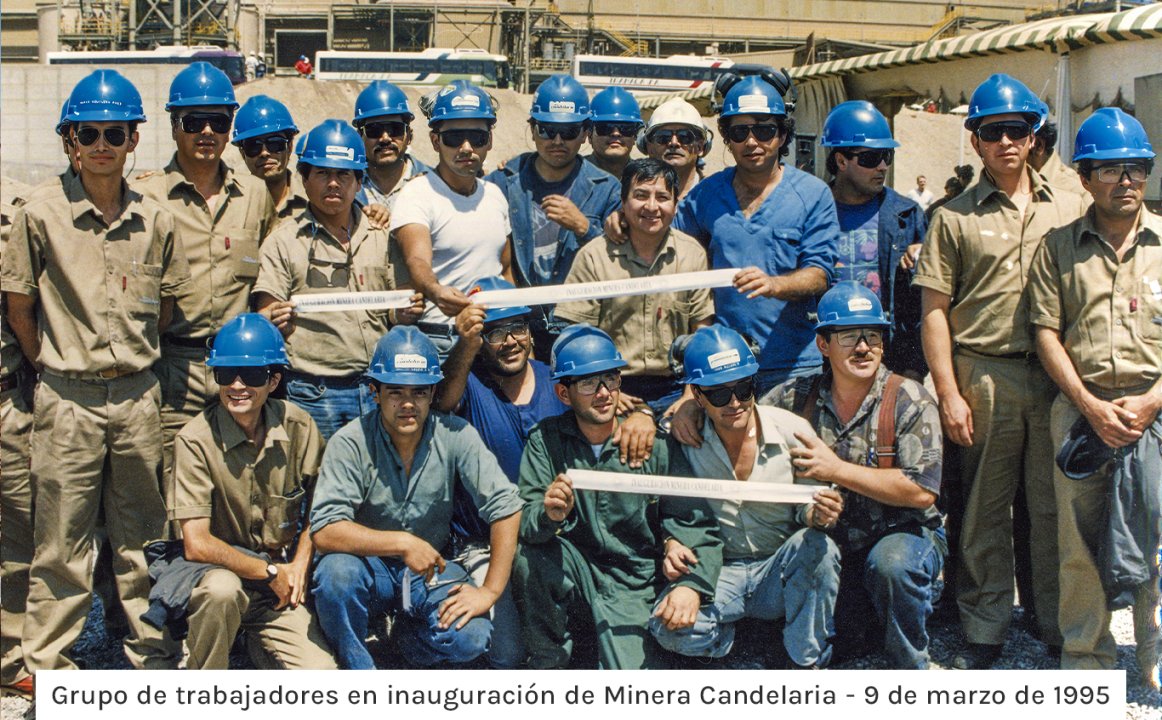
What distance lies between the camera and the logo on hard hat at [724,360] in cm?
518

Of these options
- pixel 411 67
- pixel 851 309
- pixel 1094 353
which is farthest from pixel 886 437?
pixel 411 67

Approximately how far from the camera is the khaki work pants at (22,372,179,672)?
17.1 ft

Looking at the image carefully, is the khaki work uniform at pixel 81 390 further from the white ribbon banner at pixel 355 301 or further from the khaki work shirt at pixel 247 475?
the white ribbon banner at pixel 355 301

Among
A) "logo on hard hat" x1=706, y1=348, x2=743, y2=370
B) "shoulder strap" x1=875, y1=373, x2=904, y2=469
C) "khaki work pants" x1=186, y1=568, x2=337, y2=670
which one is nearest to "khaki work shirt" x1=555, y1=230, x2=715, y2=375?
"logo on hard hat" x1=706, y1=348, x2=743, y2=370

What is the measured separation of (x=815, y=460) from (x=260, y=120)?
11.2 feet

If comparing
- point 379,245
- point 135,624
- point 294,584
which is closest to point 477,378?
point 379,245

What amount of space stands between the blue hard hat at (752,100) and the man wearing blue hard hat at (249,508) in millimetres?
2539

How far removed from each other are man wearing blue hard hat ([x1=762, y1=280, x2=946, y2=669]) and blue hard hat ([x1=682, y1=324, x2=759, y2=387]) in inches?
17.3

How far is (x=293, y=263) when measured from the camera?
5770 mm

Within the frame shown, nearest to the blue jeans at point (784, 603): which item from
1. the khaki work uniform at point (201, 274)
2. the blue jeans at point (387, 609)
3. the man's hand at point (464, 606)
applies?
the man's hand at point (464, 606)

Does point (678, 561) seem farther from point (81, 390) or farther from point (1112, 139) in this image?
point (81, 390)

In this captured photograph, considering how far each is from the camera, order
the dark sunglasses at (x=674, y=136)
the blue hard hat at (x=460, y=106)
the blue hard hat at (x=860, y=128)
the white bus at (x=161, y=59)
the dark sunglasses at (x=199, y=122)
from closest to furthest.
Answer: the dark sunglasses at (x=199, y=122) → the blue hard hat at (x=460, y=106) → the blue hard hat at (x=860, y=128) → the dark sunglasses at (x=674, y=136) → the white bus at (x=161, y=59)

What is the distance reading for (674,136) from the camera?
655 centimetres

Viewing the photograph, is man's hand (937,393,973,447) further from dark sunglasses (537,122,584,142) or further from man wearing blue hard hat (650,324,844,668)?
dark sunglasses (537,122,584,142)
